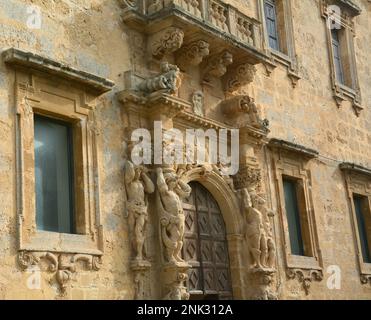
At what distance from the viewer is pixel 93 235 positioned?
28.7 feet

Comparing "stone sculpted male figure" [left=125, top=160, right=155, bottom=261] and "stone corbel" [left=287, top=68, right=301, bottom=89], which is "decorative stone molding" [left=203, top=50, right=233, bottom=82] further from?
"stone corbel" [left=287, top=68, right=301, bottom=89]

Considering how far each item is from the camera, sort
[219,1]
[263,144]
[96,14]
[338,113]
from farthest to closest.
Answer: [338,113], [263,144], [219,1], [96,14]

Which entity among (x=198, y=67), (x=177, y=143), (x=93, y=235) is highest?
(x=198, y=67)

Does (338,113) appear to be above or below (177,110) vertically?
above

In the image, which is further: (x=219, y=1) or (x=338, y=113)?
(x=338, y=113)

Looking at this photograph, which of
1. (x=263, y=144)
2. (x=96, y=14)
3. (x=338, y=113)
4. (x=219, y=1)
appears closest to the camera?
(x=96, y=14)

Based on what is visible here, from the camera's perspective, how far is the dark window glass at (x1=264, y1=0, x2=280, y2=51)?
1393cm

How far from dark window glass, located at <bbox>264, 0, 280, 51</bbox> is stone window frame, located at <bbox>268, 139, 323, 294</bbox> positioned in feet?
7.33

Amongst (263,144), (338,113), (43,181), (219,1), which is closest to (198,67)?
(219,1)

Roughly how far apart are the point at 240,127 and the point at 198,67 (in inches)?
47.4

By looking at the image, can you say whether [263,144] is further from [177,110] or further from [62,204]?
[62,204]

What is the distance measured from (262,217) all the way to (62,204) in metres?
3.91

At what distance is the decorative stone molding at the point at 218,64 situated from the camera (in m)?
11.3

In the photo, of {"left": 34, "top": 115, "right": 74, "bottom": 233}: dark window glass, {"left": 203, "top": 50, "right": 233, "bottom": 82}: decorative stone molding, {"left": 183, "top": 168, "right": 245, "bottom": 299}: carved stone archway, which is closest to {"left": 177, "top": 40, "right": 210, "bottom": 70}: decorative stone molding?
{"left": 203, "top": 50, "right": 233, "bottom": 82}: decorative stone molding
